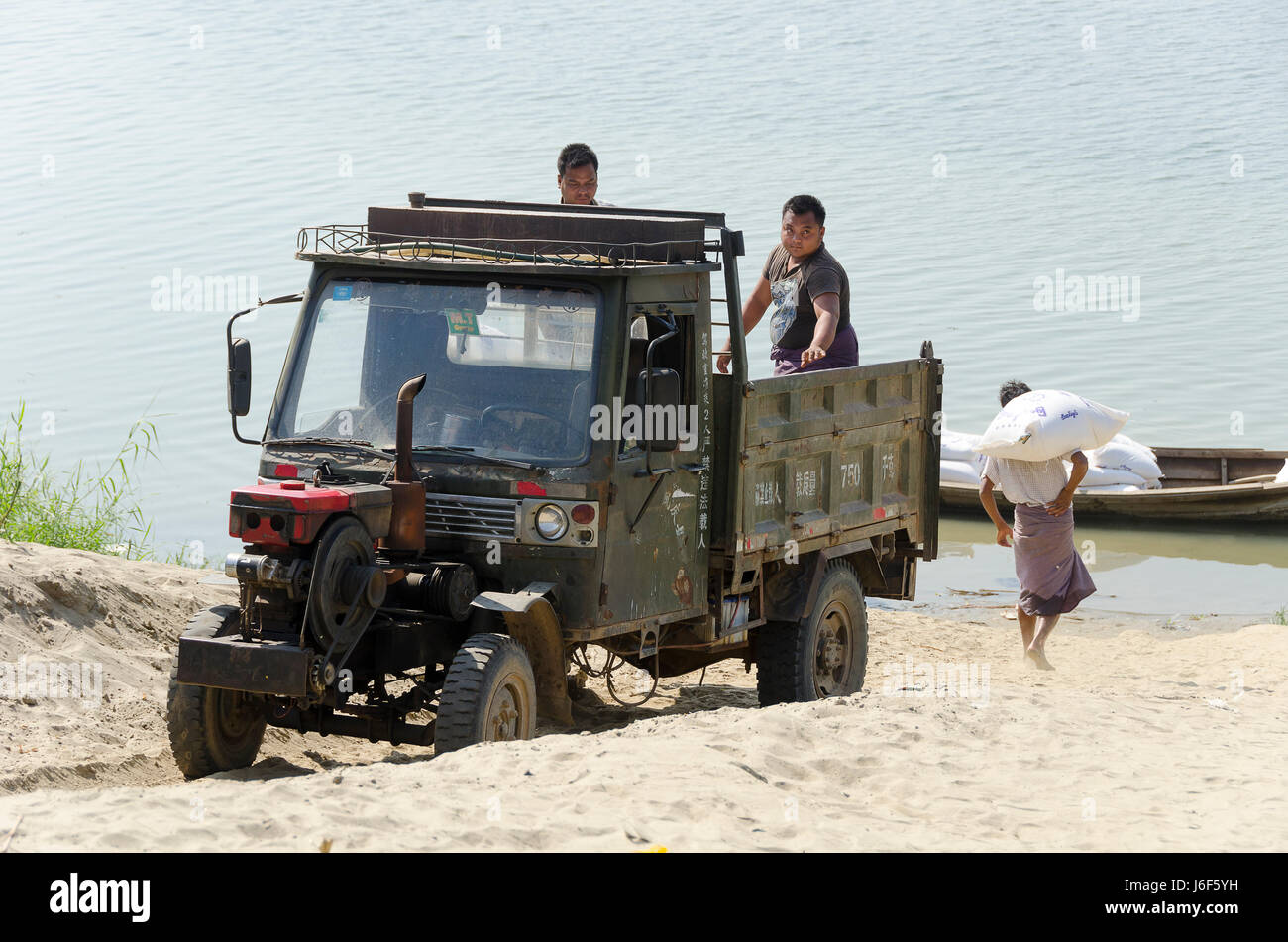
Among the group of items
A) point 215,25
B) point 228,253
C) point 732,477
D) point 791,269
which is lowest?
point 732,477

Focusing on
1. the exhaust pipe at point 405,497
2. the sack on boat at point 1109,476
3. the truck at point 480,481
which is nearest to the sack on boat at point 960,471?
the sack on boat at point 1109,476

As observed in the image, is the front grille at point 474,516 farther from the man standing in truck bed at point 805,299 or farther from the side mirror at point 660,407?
the man standing in truck bed at point 805,299

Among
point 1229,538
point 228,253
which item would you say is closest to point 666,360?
point 1229,538

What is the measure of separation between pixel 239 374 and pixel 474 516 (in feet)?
4.42

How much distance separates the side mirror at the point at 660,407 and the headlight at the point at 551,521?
1.72 ft

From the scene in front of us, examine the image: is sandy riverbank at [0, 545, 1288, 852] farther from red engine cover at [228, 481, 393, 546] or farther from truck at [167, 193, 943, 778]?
red engine cover at [228, 481, 393, 546]

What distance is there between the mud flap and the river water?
→ 7.97m

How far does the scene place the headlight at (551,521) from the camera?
6562 millimetres

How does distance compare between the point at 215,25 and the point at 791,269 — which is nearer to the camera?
the point at 791,269

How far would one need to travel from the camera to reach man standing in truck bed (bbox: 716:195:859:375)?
8297 millimetres
